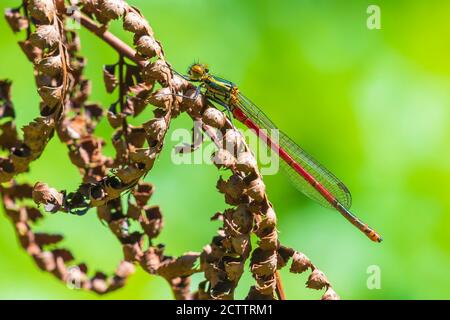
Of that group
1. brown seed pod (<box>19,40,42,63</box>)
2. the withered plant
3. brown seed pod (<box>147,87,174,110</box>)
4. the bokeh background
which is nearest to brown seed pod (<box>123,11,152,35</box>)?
the withered plant

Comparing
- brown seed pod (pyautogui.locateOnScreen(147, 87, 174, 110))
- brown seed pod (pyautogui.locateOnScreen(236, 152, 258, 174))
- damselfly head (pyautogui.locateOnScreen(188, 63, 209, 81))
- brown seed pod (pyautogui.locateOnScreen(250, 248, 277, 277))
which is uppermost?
brown seed pod (pyautogui.locateOnScreen(147, 87, 174, 110))

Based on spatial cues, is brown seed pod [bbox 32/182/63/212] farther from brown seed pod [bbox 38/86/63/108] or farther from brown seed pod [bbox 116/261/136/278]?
brown seed pod [bbox 116/261/136/278]

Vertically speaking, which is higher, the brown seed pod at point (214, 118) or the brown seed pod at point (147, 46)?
the brown seed pod at point (147, 46)

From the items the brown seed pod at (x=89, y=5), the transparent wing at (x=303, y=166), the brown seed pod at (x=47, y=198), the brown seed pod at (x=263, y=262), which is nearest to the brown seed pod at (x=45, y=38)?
the brown seed pod at (x=89, y=5)

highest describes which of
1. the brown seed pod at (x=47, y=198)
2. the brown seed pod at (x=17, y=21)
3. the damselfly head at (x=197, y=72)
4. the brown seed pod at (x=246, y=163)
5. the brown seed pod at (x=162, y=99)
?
the brown seed pod at (x=17, y=21)

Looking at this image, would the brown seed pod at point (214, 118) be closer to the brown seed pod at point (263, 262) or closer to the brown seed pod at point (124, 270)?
the brown seed pod at point (263, 262)
